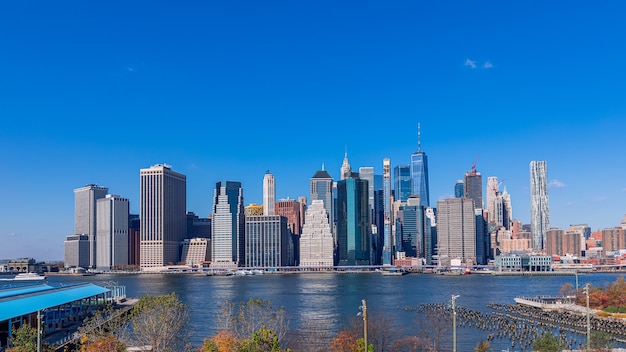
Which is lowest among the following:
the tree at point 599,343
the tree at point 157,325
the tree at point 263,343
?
the tree at point 599,343

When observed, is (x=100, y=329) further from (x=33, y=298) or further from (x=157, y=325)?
(x=33, y=298)

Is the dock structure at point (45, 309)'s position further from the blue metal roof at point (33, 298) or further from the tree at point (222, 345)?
the tree at point (222, 345)

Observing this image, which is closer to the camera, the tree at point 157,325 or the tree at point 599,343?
the tree at point 599,343

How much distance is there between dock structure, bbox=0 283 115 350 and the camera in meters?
48.2

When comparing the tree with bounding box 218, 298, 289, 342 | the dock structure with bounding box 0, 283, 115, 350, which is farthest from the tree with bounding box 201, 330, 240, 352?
A: the dock structure with bounding box 0, 283, 115, 350

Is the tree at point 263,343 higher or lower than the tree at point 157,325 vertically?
higher

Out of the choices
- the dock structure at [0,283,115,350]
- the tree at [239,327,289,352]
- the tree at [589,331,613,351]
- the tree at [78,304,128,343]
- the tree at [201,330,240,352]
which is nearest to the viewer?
the tree at [239,327,289,352]

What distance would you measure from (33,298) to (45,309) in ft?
4.77

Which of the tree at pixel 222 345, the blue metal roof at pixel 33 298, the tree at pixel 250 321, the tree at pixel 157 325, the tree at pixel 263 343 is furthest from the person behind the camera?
the blue metal roof at pixel 33 298

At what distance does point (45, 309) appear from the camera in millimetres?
56219

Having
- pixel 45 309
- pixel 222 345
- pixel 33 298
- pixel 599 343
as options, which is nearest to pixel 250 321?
pixel 222 345

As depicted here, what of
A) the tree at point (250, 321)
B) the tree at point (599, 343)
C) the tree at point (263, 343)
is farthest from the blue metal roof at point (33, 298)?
the tree at point (599, 343)

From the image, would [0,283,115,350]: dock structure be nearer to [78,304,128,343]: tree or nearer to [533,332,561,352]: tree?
[78,304,128,343]: tree

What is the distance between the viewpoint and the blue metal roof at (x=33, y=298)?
48.0 m
